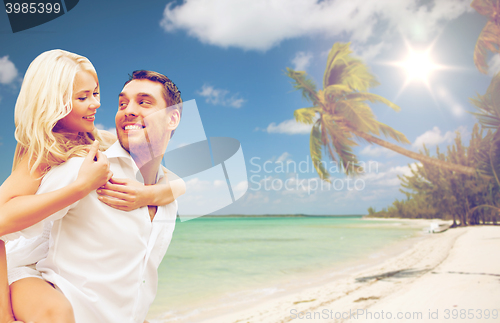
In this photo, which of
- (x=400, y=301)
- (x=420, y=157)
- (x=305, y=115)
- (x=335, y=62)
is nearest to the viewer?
(x=400, y=301)

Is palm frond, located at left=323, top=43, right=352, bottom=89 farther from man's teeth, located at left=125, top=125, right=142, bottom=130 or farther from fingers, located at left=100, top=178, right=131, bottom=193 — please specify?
fingers, located at left=100, top=178, right=131, bottom=193

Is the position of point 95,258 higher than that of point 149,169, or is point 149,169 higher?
point 149,169

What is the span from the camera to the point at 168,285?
32.2 feet

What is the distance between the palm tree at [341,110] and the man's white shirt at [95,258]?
9343mm

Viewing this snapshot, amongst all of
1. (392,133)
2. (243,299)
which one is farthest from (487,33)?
(243,299)

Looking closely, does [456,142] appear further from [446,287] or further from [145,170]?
[145,170]

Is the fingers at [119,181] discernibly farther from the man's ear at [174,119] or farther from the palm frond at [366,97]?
the palm frond at [366,97]

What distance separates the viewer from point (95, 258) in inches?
42.1

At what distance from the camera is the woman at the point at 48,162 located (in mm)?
952

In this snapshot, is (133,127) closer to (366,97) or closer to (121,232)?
(121,232)

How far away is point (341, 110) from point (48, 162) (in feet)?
35.5

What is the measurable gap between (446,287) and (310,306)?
2668 mm

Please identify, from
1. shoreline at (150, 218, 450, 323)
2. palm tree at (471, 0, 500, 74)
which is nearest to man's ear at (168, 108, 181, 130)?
shoreline at (150, 218, 450, 323)

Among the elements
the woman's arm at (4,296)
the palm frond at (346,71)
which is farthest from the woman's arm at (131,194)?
the palm frond at (346,71)
